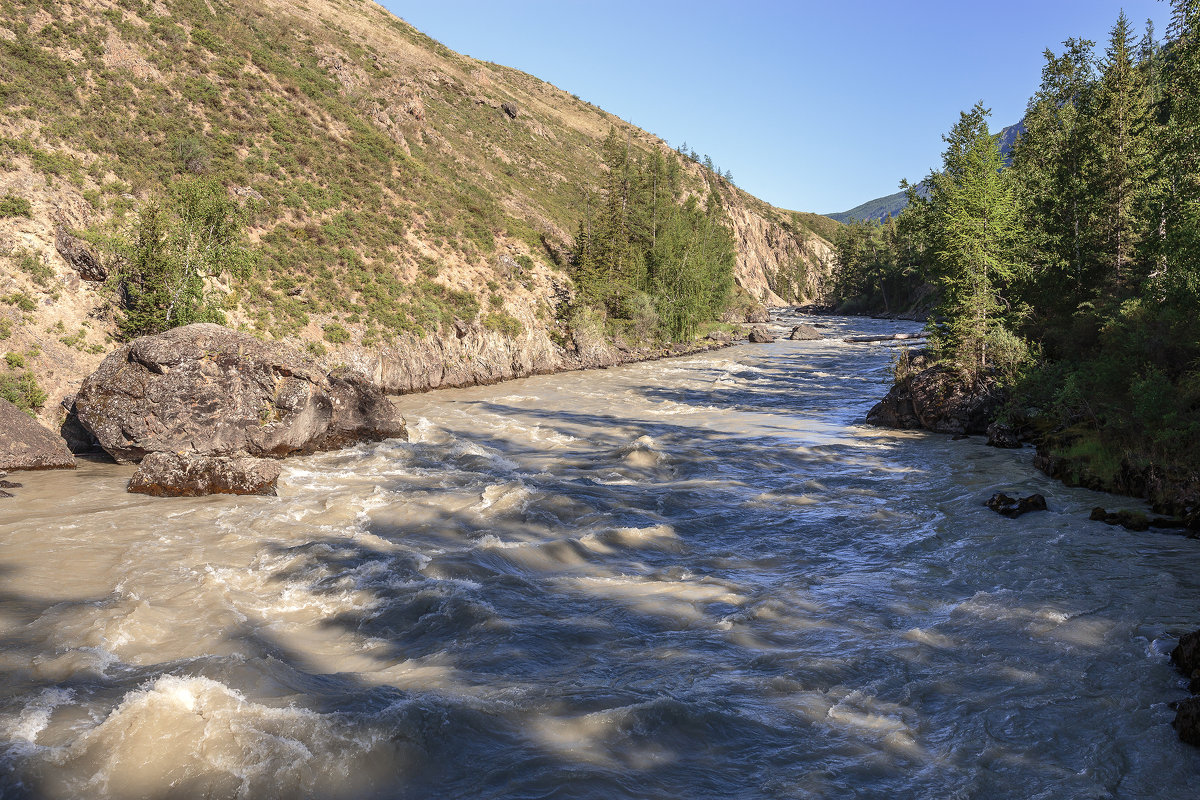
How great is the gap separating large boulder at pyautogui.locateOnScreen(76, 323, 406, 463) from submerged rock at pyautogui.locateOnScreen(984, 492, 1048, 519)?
19632mm

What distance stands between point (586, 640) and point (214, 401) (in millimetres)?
16559

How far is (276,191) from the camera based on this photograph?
41250 mm

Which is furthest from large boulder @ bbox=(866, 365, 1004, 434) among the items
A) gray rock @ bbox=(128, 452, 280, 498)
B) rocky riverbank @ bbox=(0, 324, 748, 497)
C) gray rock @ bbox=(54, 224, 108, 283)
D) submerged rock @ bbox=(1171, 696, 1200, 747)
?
gray rock @ bbox=(54, 224, 108, 283)

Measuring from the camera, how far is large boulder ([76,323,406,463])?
771 inches

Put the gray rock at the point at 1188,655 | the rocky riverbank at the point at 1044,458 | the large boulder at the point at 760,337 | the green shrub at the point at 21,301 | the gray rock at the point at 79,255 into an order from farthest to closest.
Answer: the large boulder at the point at 760,337
the gray rock at the point at 79,255
the green shrub at the point at 21,301
the rocky riverbank at the point at 1044,458
the gray rock at the point at 1188,655

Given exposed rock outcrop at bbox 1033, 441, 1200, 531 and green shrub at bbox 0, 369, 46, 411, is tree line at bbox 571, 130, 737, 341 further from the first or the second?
exposed rock outcrop at bbox 1033, 441, 1200, 531

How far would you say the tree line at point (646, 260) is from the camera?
190 feet

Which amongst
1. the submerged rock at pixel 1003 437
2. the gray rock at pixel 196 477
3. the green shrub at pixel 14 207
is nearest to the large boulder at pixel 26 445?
the gray rock at pixel 196 477

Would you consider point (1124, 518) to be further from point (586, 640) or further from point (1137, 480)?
point (586, 640)

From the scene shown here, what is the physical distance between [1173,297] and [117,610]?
79.3ft

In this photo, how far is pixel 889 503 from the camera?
17094 mm

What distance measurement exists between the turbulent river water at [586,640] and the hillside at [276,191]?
13.4 m

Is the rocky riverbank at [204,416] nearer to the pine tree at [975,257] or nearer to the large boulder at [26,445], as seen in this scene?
the large boulder at [26,445]

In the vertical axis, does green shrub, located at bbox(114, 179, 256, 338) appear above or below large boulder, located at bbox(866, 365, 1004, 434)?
above
